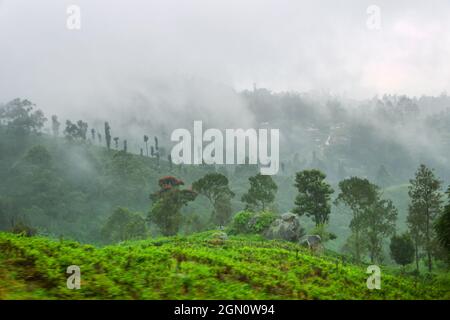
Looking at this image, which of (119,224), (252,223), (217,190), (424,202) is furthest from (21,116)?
(424,202)

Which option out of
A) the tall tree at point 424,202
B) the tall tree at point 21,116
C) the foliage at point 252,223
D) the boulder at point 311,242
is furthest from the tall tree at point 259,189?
the tall tree at point 21,116

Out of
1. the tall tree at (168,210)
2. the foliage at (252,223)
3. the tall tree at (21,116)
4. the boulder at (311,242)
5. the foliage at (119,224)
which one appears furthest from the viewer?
the tall tree at (21,116)

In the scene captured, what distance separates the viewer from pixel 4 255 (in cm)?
1188

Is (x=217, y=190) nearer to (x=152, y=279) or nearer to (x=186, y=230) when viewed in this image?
(x=186, y=230)

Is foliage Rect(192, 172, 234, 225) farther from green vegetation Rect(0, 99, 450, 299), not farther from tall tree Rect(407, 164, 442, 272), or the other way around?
tall tree Rect(407, 164, 442, 272)

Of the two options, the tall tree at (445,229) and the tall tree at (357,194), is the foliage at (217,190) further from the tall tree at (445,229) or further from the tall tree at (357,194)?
the tall tree at (445,229)

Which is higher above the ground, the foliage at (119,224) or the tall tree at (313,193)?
the tall tree at (313,193)

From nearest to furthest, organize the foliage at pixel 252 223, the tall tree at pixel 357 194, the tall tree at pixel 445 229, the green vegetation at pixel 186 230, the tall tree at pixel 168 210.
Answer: the green vegetation at pixel 186 230, the tall tree at pixel 445 229, the foliage at pixel 252 223, the tall tree at pixel 168 210, the tall tree at pixel 357 194

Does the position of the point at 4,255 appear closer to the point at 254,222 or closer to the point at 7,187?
the point at 254,222

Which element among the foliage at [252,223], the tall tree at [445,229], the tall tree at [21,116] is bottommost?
the foliage at [252,223]

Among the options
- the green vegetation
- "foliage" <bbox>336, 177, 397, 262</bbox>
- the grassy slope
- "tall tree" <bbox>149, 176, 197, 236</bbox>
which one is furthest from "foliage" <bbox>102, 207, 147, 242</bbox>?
the grassy slope

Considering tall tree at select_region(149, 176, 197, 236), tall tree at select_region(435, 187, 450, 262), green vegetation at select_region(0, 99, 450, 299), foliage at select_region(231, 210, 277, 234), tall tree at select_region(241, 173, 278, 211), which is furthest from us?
tall tree at select_region(241, 173, 278, 211)
